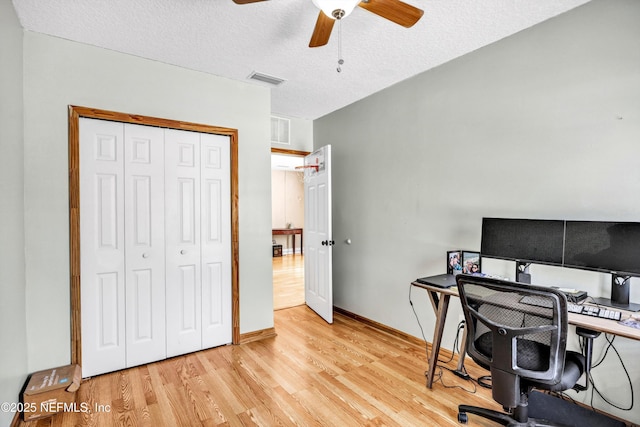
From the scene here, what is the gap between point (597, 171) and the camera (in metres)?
2.00

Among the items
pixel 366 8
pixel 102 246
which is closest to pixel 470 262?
pixel 366 8

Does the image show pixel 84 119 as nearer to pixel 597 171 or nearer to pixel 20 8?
pixel 20 8

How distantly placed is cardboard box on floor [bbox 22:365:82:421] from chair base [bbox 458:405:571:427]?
8.33 feet

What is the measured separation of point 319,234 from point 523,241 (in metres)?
2.23

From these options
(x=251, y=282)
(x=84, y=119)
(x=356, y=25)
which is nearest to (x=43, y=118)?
(x=84, y=119)

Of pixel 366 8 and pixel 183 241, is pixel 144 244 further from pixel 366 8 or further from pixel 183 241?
pixel 366 8

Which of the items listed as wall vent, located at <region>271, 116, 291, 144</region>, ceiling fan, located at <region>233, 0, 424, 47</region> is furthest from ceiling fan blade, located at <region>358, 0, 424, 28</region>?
wall vent, located at <region>271, 116, 291, 144</region>

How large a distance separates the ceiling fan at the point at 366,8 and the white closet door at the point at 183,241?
63.4 inches

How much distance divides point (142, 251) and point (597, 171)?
3.39 metres

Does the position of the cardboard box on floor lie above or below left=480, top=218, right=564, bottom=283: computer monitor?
below

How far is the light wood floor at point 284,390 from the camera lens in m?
2.00

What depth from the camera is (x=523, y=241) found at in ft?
7.07

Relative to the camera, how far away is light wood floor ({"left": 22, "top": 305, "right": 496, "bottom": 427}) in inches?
78.6

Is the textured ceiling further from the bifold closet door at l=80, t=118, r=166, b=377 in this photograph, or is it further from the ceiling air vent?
the bifold closet door at l=80, t=118, r=166, b=377
